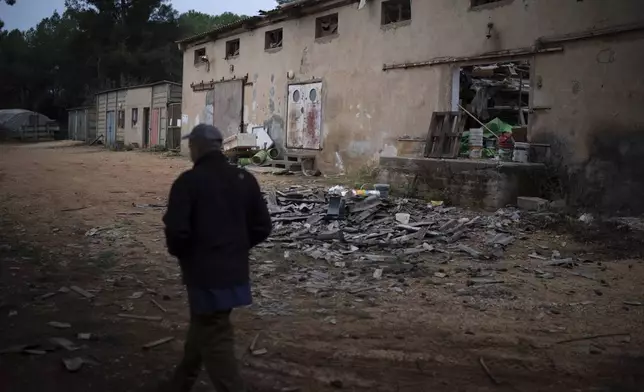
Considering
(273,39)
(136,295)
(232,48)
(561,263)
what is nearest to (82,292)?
(136,295)

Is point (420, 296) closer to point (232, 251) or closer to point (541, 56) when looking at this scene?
point (232, 251)

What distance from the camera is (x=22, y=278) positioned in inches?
225

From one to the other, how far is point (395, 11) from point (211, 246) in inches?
544

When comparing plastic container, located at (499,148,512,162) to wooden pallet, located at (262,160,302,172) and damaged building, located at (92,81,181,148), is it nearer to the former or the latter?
wooden pallet, located at (262,160,302,172)

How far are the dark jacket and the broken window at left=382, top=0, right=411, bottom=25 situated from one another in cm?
1305

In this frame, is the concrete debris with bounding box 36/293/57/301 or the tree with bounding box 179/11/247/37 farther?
the tree with bounding box 179/11/247/37

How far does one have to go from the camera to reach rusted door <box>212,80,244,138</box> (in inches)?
844

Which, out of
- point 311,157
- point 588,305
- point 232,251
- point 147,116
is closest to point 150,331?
point 232,251

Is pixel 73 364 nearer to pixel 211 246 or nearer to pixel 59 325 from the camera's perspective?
pixel 59 325

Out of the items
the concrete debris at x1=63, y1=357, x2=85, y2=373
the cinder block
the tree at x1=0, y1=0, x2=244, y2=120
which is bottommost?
the concrete debris at x1=63, y1=357, x2=85, y2=373

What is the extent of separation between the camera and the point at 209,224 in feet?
9.60

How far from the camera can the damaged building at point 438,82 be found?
33.5 ft

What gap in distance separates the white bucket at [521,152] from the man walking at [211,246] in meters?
9.04

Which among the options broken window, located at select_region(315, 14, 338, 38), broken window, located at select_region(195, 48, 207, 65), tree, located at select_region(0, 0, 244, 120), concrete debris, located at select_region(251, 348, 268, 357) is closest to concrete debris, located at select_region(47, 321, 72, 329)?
concrete debris, located at select_region(251, 348, 268, 357)
